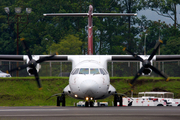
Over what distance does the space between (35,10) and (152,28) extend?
22.7m

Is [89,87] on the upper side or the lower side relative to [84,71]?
lower

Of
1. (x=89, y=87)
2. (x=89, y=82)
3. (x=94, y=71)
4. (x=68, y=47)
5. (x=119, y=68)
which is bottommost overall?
(x=89, y=87)

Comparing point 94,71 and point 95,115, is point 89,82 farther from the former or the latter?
point 95,115

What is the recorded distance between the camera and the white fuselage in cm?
1747

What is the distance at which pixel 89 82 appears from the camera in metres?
17.4

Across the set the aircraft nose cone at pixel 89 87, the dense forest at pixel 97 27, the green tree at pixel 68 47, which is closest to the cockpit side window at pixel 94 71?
the aircraft nose cone at pixel 89 87

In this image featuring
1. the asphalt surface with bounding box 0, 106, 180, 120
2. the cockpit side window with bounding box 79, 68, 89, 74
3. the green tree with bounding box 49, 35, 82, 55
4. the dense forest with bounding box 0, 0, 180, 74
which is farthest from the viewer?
the dense forest with bounding box 0, 0, 180, 74

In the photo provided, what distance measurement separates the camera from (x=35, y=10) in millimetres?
65688

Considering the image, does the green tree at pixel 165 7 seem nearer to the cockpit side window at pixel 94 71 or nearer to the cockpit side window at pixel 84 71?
the cockpit side window at pixel 94 71

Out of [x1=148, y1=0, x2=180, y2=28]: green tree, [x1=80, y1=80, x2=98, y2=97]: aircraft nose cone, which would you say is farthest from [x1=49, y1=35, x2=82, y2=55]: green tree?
[x1=80, y1=80, x2=98, y2=97]: aircraft nose cone

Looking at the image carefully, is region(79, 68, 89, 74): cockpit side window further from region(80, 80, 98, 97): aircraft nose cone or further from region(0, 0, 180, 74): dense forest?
region(0, 0, 180, 74): dense forest

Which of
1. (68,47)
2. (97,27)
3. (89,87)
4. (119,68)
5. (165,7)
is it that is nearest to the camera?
(89,87)

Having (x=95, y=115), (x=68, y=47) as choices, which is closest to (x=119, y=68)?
(x=68, y=47)

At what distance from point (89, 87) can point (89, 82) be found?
1.03ft
